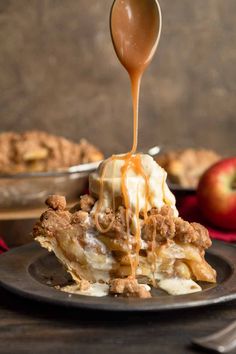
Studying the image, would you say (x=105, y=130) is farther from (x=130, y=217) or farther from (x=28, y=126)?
(x=130, y=217)

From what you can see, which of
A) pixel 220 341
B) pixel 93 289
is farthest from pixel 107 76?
pixel 220 341

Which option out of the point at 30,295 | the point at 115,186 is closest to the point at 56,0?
the point at 115,186

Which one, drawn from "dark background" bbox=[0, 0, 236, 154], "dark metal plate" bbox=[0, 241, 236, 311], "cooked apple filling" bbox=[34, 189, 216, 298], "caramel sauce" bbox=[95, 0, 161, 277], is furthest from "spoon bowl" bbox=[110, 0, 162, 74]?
"dark background" bbox=[0, 0, 236, 154]

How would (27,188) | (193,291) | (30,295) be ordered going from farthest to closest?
(27,188) → (193,291) → (30,295)

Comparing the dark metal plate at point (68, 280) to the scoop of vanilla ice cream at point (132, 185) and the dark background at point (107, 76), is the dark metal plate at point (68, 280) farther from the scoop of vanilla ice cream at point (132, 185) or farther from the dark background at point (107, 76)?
the dark background at point (107, 76)

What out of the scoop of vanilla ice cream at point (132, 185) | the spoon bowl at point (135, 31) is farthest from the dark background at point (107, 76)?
the scoop of vanilla ice cream at point (132, 185)

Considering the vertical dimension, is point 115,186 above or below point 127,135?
above

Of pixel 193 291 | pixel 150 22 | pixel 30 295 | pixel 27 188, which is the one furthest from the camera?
pixel 27 188

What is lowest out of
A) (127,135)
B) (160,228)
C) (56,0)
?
(127,135)
